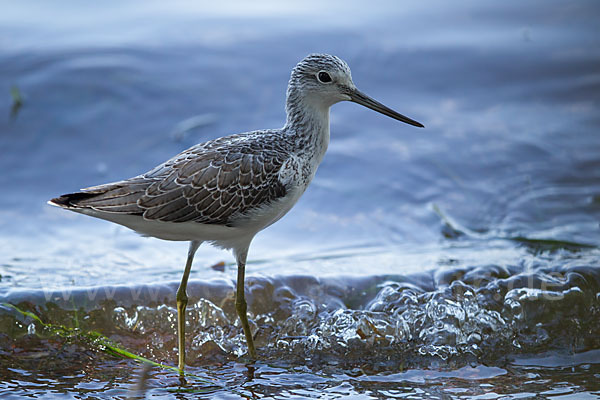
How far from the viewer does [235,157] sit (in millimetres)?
5281

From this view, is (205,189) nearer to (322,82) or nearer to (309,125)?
(309,125)

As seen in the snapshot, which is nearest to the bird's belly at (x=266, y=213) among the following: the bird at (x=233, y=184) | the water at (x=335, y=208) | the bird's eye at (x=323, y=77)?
the bird at (x=233, y=184)

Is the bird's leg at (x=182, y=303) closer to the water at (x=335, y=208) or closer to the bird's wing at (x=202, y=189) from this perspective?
the water at (x=335, y=208)

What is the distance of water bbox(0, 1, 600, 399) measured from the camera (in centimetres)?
562

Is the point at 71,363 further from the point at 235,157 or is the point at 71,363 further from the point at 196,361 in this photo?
the point at 235,157

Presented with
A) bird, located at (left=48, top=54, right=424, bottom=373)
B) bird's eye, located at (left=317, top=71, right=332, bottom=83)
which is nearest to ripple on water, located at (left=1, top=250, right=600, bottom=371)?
bird, located at (left=48, top=54, right=424, bottom=373)

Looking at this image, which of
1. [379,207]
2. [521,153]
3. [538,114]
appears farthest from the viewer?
[538,114]

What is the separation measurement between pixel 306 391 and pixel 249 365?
63 cm

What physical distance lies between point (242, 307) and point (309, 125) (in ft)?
4.93

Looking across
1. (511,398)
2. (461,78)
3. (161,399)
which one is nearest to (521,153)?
(461,78)

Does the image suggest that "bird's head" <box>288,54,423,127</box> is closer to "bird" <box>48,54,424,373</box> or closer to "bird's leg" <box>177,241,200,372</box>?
"bird" <box>48,54,424,373</box>

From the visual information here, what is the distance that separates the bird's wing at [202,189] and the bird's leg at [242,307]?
2.21 feet

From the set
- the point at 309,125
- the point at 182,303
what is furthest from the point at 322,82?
the point at 182,303

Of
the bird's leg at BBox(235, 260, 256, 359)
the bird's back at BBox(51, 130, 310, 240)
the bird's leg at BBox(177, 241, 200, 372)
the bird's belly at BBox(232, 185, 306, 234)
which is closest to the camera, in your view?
the bird's back at BBox(51, 130, 310, 240)
